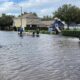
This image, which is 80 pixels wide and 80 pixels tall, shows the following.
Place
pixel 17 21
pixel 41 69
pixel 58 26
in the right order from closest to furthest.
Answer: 1. pixel 41 69
2. pixel 58 26
3. pixel 17 21

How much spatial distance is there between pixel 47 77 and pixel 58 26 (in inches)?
3612

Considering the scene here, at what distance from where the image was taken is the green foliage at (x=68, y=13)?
379 ft

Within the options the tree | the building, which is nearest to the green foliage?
the tree

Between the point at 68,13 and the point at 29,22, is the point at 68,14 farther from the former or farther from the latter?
the point at 29,22

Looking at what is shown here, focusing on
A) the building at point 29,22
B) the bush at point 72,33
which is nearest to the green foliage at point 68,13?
the building at point 29,22

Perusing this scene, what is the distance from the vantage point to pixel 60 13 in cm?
11919

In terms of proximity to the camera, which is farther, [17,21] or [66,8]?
[17,21]

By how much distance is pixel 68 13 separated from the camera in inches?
4626

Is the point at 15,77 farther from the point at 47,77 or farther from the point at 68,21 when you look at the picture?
the point at 68,21

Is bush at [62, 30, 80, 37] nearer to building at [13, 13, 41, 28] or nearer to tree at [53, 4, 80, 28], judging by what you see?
tree at [53, 4, 80, 28]

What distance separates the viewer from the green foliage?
115 m

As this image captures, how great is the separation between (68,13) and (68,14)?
0.97m

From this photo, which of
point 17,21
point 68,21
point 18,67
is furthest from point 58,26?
point 18,67

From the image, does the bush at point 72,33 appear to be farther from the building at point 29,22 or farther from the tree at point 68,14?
the building at point 29,22
